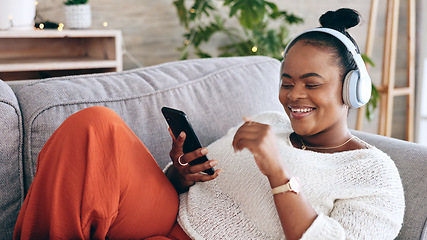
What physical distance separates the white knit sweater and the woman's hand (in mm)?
29

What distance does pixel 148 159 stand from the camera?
3.44 ft

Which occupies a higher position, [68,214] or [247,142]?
[247,142]

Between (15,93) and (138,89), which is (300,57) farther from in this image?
(15,93)

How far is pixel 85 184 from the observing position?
891 mm

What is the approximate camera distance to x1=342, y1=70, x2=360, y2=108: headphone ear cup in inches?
40.5

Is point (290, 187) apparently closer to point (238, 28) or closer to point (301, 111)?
point (301, 111)

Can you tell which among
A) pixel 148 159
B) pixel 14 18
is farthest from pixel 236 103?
pixel 14 18

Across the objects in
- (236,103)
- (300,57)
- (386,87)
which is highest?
(300,57)

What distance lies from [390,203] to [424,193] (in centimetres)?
18

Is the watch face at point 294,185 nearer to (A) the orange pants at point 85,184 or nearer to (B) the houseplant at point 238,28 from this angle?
(A) the orange pants at point 85,184

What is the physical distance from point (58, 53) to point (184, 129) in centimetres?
145

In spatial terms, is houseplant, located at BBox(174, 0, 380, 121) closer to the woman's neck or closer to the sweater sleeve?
the woman's neck

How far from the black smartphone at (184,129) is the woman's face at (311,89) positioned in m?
0.24

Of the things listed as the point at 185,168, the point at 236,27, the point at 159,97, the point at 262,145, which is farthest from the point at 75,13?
the point at 262,145
